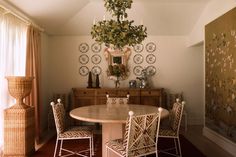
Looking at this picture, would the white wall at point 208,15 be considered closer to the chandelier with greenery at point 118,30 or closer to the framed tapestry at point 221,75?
the framed tapestry at point 221,75

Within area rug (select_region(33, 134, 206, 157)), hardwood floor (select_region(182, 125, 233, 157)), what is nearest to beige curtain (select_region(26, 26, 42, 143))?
area rug (select_region(33, 134, 206, 157))

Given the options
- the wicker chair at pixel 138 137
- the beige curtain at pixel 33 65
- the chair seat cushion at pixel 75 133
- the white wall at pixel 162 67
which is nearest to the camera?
the wicker chair at pixel 138 137

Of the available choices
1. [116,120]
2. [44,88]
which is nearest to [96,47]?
[44,88]

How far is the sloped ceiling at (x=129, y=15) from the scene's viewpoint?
15.1ft

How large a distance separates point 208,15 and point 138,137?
335 centimetres

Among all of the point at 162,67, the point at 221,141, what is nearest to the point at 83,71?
the point at 162,67

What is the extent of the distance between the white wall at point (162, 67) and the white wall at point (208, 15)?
0.45 m

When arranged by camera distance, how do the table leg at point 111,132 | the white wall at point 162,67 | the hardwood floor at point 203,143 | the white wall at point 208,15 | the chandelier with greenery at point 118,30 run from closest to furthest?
the chandelier with greenery at point 118,30 → the table leg at point 111,132 → the hardwood floor at point 203,143 → the white wall at point 208,15 → the white wall at point 162,67

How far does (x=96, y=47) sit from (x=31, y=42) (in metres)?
2.00

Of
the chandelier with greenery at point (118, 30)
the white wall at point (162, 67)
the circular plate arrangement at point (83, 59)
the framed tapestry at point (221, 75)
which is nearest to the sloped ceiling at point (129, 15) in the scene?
the white wall at point (162, 67)

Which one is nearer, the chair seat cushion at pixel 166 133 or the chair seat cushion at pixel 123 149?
the chair seat cushion at pixel 123 149

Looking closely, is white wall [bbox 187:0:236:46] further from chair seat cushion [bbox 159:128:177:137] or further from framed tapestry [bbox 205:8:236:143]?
chair seat cushion [bbox 159:128:177:137]

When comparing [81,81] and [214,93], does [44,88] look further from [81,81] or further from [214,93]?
[214,93]

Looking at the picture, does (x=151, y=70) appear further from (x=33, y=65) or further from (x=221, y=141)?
(x=33, y=65)
